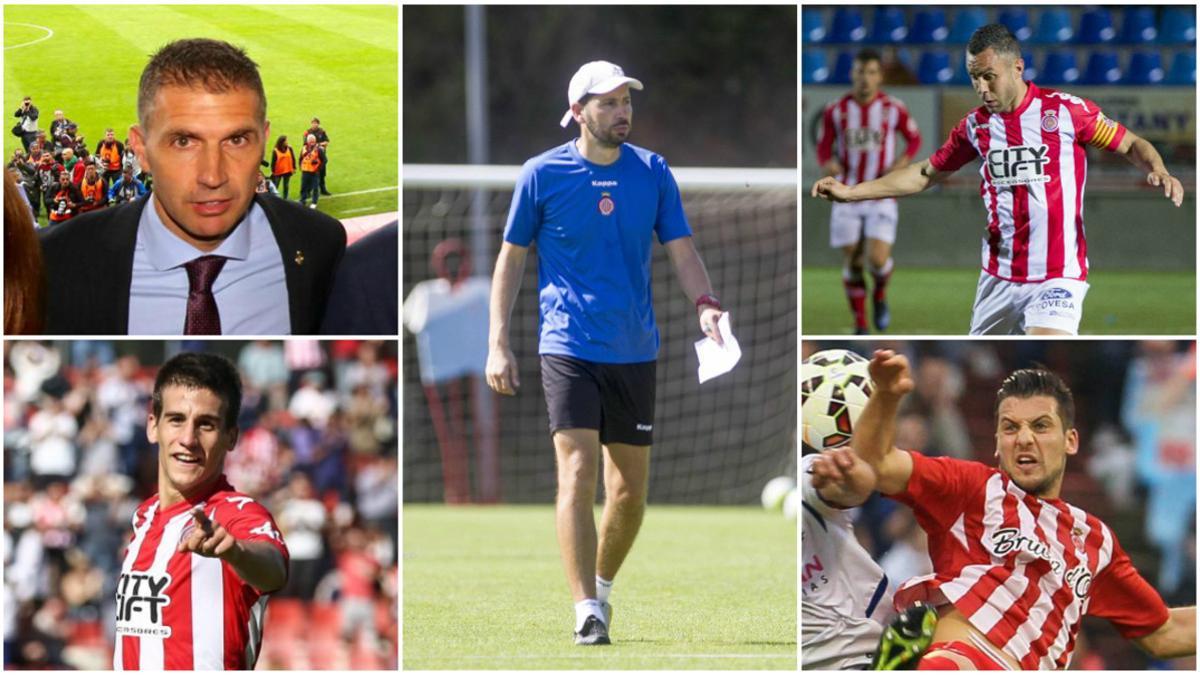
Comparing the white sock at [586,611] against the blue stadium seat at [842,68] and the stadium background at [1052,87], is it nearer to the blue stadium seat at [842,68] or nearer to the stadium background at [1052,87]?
the stadium background at [1052,87]

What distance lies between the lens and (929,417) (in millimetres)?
9688

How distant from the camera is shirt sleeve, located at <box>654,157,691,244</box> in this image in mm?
6152

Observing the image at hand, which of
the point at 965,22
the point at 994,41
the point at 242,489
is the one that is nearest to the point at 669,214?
the point at 994,41

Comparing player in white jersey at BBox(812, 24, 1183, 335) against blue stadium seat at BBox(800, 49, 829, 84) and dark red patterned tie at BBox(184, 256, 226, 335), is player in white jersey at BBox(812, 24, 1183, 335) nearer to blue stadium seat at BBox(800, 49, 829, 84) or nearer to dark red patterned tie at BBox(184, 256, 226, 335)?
dark red patterned tie at BBox(184, 256, 226, 335)

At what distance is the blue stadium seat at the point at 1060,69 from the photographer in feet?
57.1

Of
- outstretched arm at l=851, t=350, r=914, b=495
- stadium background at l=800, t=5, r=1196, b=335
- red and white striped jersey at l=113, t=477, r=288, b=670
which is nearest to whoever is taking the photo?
outstretched arm at l=851, t=350, r=914, b=495

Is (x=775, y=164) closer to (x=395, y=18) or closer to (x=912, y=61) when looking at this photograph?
(x=912, y=61)

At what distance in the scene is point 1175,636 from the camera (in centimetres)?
578

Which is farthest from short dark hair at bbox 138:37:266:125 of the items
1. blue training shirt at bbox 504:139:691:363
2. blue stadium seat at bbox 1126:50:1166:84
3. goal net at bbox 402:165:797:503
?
blue stadium seat at bbox 1126:50:1166:84

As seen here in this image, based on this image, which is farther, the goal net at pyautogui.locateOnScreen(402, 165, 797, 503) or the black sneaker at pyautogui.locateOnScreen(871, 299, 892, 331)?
the goal net at pyautogui.locateOnScreen(402, 165, 797, 503)

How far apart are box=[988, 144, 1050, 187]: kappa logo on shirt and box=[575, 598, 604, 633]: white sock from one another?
7.59 ft

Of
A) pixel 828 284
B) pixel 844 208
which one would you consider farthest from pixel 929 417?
pixel 828 284

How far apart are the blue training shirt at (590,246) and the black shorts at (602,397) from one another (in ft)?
0.14

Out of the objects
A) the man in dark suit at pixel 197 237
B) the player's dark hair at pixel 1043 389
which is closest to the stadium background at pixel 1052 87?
the player's dark hair at pixel 1043 389
